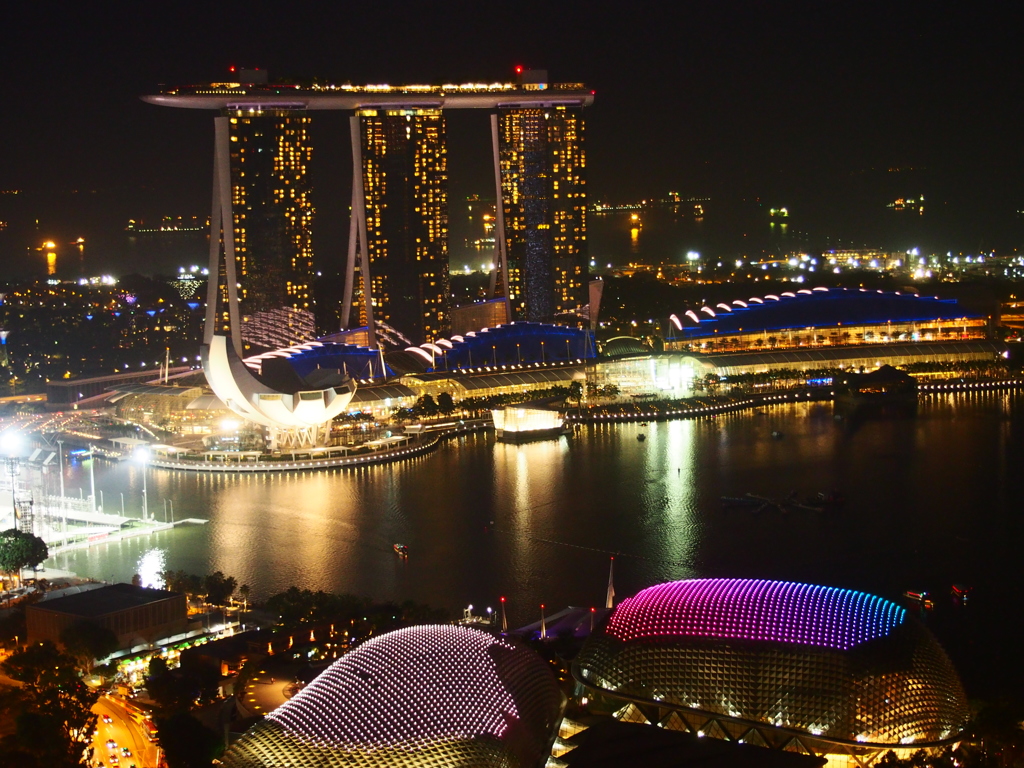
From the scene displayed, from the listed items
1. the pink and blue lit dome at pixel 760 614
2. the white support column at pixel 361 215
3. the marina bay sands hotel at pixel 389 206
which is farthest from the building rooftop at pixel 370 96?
the pink and blue lit dome at pixel 760 614

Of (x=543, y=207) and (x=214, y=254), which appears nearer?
(x=214, y=254)

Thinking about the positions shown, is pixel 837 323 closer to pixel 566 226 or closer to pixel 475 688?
pixel 566 226

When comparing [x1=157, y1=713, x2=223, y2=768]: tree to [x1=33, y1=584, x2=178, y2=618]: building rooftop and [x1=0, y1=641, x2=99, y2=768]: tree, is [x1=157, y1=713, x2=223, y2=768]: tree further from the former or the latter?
[x1=33, y1=584, x2=178, y2=618]: building rooftop

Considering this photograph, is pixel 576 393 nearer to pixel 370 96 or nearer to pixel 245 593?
pixel 370 96

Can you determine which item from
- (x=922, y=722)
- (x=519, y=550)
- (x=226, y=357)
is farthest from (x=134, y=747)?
(x=226, y=357)

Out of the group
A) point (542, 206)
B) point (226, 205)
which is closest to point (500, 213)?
point (542, 206)

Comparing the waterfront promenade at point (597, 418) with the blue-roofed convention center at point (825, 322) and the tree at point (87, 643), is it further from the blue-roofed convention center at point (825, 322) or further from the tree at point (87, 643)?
the tree at point (87, 643)
